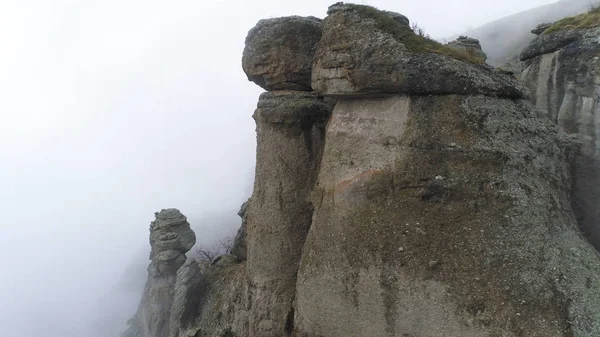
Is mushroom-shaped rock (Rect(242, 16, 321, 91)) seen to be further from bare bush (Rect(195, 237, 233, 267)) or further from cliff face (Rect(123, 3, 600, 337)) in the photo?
bare bush (Rect(195, 237, 233, 267))

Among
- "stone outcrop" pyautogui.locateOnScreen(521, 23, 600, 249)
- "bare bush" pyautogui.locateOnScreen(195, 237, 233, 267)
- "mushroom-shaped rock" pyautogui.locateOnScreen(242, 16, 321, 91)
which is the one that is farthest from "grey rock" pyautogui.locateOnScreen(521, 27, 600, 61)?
"bare bush" pyautogui.locateOnScreen(195, 237, 233, 267)

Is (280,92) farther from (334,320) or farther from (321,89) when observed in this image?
(334,320)

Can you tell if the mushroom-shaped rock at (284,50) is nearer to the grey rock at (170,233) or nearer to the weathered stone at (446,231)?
the weathered stone at (446,231)

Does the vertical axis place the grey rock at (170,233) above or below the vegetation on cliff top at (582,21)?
below

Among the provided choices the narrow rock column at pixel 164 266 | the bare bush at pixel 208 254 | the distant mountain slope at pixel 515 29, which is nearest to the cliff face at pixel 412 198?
the bare bush at pixel 208 254

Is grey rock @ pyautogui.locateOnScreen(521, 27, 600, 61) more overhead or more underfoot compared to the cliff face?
more overhead

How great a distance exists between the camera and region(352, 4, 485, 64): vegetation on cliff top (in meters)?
8.33

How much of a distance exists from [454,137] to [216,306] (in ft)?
28.8

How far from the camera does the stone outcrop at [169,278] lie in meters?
13.0

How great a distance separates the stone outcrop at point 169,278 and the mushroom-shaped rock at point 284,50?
6.92m

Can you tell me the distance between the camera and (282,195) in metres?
10.3

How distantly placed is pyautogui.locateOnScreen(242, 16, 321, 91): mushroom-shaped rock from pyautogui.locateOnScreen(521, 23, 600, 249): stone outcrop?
6.47 m

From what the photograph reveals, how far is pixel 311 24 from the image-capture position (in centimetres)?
1006

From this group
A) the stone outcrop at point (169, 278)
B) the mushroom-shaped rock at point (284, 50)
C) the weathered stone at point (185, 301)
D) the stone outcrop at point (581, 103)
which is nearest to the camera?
the stone outcrop at point (581, 103)
